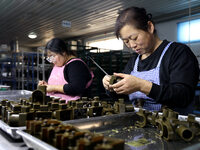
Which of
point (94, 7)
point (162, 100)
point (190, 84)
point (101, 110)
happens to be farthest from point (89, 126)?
point (94, 7)

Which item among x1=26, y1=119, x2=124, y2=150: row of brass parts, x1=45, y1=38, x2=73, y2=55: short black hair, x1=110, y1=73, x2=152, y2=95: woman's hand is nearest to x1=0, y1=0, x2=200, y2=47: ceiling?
x1=45, y1=38, x2=73, y2=55: short black hair

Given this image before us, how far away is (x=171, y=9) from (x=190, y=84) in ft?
20.0

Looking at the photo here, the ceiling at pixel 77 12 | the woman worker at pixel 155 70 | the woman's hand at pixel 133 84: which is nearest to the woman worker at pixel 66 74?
the woman worker at pixel 155 70

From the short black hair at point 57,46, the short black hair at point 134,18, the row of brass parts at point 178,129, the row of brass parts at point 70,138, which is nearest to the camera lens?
the row of brass parts at point 70,138

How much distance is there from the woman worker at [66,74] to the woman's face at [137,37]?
0.93 meters

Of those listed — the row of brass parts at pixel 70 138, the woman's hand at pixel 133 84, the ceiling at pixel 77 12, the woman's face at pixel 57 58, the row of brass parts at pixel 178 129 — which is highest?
the ceiling at pixel 77 12

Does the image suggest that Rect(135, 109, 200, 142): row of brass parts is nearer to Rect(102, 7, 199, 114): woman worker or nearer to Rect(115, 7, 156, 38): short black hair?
Rect(102, 7, 199, 114): woman worker

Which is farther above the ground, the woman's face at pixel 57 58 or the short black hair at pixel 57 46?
the short black hair at pixel 57 46

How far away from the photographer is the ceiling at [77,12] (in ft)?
20.6

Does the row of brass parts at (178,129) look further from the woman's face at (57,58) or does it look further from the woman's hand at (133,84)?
the woman's face at (57,58)

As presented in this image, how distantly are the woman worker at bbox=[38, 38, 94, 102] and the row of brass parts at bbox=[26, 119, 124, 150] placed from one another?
59.1 inches

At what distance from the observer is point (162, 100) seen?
1337 millimetres

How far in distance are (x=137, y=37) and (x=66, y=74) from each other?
3.97 ft

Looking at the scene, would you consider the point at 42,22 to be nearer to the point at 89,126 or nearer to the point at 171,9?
the point at 171,9
